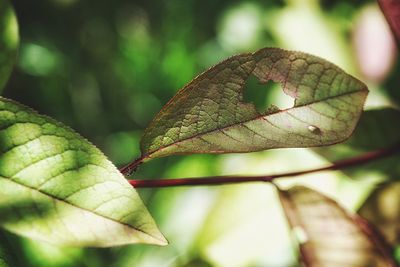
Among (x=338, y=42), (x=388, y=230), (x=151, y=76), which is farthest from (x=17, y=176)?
(x=151, y=76)

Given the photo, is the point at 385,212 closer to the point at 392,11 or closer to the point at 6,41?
the point at 392,11

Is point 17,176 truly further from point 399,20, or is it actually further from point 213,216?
point 213,216

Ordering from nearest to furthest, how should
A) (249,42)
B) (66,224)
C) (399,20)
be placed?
1. (66,224)
2. (399,20)
3. (249,42)

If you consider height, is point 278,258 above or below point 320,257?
below

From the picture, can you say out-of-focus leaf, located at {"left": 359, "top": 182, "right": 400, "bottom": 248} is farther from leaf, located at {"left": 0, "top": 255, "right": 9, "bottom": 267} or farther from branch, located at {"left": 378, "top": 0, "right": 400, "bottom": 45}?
leaf, located at {"left": 0, "top": 255, "right": 9, "bottom": 267}

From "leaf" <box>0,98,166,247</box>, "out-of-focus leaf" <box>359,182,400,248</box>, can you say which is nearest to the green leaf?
"leaf" <box>0,98,166,247</box>

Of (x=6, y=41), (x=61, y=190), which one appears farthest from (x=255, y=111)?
(x=6, y=41)
